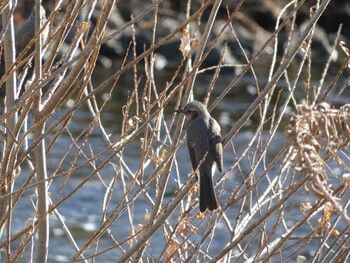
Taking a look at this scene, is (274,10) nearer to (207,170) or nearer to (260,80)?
(260,80)

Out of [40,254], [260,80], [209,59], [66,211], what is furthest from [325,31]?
[40,254]

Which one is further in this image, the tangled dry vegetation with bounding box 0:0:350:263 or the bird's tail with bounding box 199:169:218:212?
the bird's tail with bounding box 199:169:218:212

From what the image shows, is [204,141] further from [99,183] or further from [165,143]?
[99,183]

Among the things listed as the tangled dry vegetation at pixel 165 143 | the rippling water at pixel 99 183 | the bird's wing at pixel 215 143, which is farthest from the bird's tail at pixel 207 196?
the rippling water at pixel 99 183

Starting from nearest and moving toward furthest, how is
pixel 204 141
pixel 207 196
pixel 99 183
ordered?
pixel 207 196
pixel 204 141
pixel 99 183

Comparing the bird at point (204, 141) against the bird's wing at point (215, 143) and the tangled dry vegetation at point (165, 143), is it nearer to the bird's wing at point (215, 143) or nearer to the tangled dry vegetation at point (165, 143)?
the bird's wing at point (215, 143)

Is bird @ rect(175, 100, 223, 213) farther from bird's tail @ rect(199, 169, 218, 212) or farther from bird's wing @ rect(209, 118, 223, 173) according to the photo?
bird's tail @ rect(199, 169, 218, 212)

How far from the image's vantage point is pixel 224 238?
42.6 feet

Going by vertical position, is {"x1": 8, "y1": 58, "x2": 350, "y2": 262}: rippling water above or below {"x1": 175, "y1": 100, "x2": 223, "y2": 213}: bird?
above

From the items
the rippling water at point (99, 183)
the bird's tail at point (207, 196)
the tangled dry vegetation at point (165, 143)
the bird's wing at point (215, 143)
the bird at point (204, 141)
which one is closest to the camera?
the tangled dry vegetation at point (165, 143)

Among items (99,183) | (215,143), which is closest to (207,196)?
(215,143)

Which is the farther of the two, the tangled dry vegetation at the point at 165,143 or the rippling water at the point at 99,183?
the rippling water at the point at 99,183

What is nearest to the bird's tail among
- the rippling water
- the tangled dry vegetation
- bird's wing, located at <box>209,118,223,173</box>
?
the tangled dry vegetation

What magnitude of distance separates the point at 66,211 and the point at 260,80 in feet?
28.8
